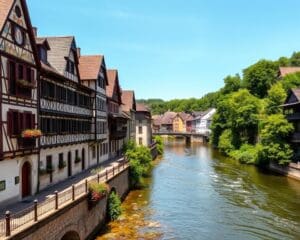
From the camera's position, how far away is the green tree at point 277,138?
49.1 m

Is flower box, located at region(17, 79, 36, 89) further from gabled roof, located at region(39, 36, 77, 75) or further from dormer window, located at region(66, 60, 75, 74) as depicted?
dormer window, located at region(66, 60, 75, 74)

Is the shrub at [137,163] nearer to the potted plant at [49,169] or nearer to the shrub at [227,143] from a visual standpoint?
the potted plant at [49,169]

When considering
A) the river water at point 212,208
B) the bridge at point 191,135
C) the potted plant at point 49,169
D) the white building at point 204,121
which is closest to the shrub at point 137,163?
the river water at point 212,208

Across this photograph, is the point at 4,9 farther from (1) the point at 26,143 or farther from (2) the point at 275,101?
(2) the point at 275,101

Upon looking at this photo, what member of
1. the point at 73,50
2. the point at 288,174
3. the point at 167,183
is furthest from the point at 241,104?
the point at 73,50

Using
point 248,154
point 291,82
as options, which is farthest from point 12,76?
point 291,82

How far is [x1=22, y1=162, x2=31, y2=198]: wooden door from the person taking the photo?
77.2 ft

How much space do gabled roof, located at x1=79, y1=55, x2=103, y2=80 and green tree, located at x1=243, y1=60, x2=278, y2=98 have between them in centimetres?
5614

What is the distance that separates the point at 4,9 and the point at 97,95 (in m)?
20.3

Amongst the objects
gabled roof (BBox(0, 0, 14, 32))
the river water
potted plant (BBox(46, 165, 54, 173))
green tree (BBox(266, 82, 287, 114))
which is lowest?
the river water

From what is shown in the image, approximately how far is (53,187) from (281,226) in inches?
640

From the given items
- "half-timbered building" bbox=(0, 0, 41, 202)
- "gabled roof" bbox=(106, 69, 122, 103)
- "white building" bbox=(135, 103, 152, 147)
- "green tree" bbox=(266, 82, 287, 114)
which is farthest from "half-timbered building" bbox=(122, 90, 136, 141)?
"half-timbered building" bbox=(0, 0, 41, 202)

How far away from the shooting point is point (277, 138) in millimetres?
50219

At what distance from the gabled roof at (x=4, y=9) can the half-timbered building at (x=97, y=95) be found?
17949mm
